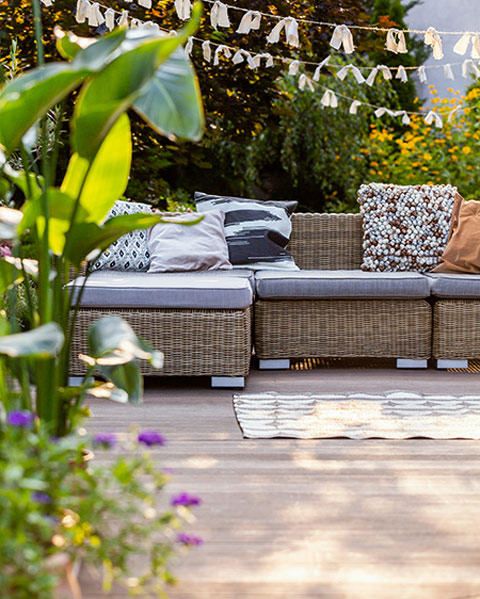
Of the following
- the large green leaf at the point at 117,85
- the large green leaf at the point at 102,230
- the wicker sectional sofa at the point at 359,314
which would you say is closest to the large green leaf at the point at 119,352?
the large green leaf at the point at 102,230

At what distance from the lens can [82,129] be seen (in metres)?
1.52

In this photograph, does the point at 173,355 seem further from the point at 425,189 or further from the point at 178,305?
the point at 425,189

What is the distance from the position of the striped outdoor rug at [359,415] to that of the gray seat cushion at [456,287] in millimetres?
657

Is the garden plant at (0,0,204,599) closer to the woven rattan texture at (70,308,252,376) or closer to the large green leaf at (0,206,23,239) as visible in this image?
the large green leaf at (0,206,23,239)

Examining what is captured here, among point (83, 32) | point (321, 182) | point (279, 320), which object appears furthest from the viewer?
point (321, 182)

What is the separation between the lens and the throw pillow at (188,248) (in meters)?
3.74

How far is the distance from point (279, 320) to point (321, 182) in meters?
4.56

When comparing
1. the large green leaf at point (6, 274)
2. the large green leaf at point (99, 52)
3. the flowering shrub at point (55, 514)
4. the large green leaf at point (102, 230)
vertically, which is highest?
the large green leaf at point (99, 52)

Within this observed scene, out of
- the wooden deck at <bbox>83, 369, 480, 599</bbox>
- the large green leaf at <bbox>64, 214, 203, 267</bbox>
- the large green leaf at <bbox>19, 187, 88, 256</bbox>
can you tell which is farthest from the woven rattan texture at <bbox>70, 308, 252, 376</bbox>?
the large green leaf at <bbox>64, 214, 203, 267</bbox>

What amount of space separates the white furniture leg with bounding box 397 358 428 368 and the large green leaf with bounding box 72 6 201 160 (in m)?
2.46

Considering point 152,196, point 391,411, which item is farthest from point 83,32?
point 391,411

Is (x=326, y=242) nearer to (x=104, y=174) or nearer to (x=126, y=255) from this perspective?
(x=126, y=255)

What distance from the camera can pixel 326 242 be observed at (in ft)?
13.9

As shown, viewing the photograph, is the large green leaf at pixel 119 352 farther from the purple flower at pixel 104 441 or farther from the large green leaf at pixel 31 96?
the large green leaf at pixel 31 96
